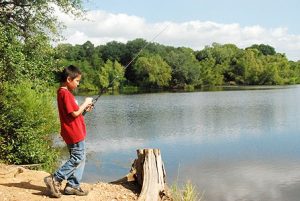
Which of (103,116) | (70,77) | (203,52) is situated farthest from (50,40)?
(203,52)

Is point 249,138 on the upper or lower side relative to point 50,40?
lower

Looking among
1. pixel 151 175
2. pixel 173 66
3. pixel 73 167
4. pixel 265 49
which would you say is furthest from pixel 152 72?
pixel 73 167

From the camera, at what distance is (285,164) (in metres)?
16.4

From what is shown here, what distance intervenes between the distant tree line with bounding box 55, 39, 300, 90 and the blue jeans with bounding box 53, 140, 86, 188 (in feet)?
243

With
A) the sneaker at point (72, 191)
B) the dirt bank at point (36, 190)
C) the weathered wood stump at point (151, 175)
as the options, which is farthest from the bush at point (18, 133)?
the sneaker at point (72, 191)

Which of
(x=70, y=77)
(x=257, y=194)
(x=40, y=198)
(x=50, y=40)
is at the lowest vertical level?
(x=257, y=194)

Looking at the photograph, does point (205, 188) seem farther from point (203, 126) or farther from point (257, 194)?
point (203, 126)

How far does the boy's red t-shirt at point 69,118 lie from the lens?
654 cm

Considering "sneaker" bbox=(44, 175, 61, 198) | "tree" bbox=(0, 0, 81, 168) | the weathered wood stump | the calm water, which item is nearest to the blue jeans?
"sneaker" bbox=(44, 175, 61, 198)

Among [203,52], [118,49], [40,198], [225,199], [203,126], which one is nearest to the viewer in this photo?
[40,198]

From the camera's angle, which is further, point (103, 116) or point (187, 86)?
point (187, 86)

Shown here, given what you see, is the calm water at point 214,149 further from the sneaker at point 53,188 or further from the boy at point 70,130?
the sneaker at point 53,188

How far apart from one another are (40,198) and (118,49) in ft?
302

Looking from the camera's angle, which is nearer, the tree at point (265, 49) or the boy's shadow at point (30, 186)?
the boy's shadow at point (30, 186)
